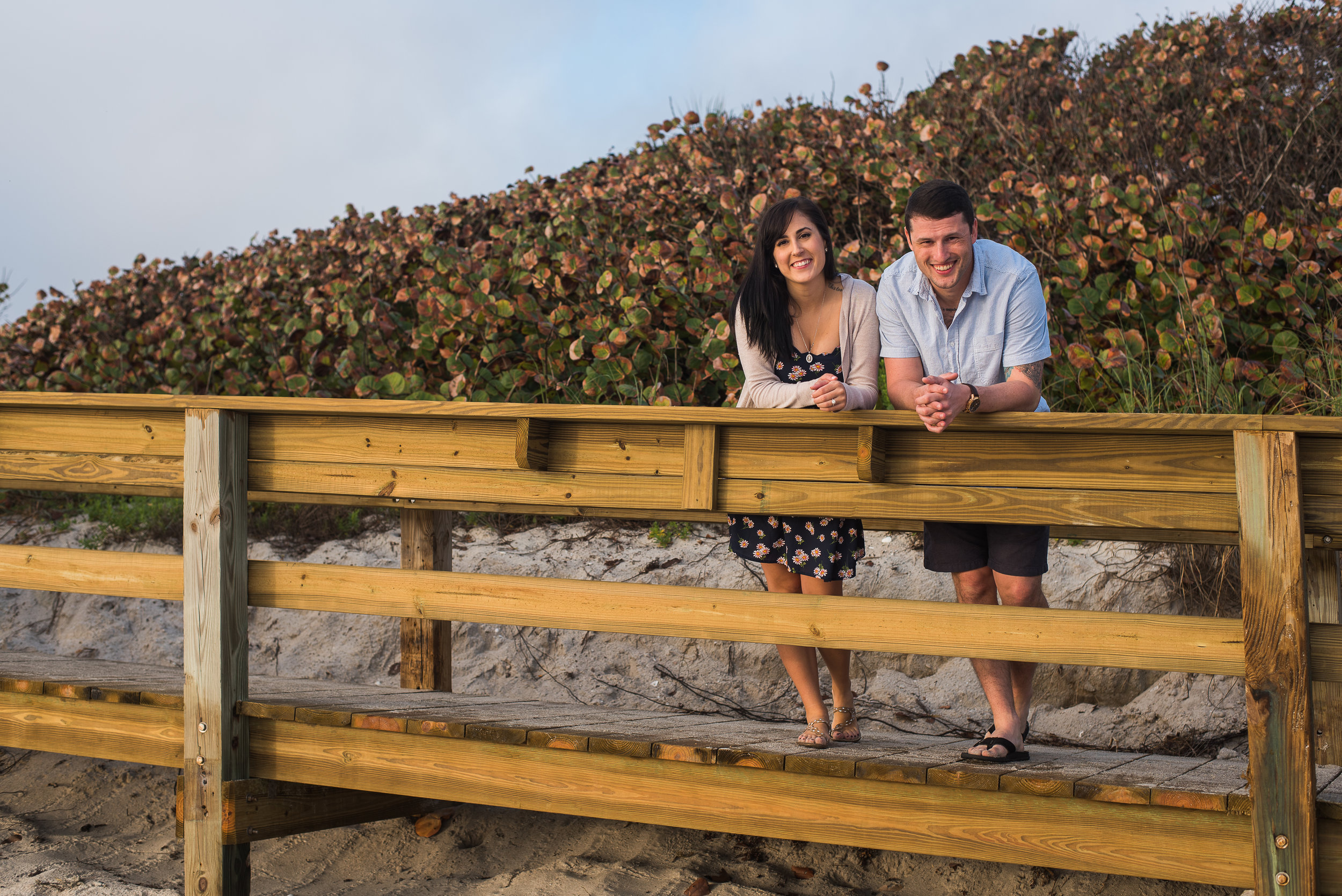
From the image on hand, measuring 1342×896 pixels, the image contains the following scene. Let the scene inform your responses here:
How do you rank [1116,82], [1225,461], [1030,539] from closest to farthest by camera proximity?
[1225,461] < [1030,539] < [1116,82]

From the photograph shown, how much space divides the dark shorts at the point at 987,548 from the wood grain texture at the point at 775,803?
67 centimetres

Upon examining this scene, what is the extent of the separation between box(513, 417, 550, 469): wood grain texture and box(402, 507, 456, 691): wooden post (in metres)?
1.79

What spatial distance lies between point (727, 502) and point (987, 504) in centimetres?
77

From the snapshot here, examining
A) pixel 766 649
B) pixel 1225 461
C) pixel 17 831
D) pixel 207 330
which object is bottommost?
pixel 17 831

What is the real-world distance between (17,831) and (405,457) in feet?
9.85

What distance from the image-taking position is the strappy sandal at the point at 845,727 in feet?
12.1

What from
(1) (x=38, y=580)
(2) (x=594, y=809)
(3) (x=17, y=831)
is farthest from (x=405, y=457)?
(3) (x=17, y=831)

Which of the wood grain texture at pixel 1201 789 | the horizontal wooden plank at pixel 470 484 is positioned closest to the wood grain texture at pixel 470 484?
the horizontal wooden plank at pixel 470 484

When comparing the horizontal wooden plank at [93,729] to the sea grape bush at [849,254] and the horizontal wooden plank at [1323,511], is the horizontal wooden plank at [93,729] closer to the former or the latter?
the sea grape bush at [849,254]

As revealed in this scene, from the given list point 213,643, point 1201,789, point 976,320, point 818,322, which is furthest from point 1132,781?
point 213,643

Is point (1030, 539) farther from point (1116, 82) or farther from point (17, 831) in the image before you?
point (1116, 82)

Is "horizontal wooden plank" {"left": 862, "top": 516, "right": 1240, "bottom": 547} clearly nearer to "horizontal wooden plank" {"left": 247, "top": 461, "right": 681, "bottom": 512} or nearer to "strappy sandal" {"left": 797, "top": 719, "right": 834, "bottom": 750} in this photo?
"strappy sandal" {"left": 797, "top": 719, "right": 834, "bottom": 750}

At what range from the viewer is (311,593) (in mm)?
3932

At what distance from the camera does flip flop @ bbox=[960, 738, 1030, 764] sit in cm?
337
